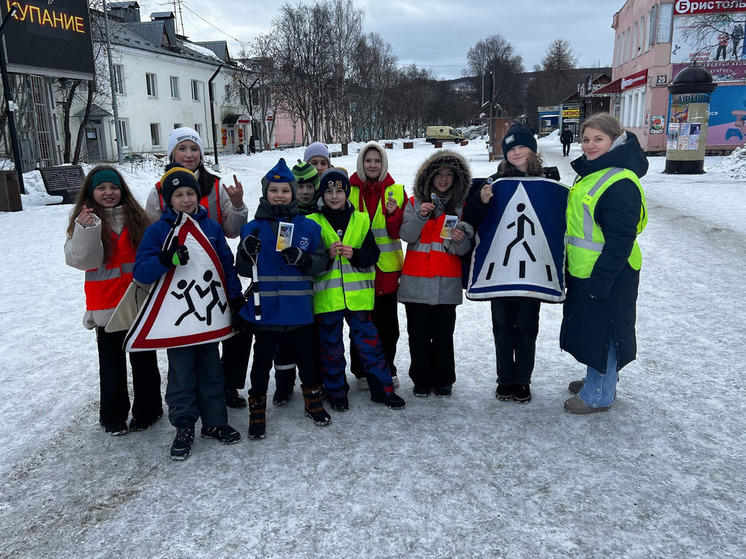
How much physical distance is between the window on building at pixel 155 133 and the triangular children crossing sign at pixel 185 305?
117ft

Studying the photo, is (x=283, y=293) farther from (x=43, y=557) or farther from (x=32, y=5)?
(x=32, y=5)

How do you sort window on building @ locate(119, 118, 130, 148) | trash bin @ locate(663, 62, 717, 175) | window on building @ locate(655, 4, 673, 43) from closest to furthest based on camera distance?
1. trash bin @ locate(663, 62, 717, 175)
2. window on building @ locate(655, 4, 673, 43)
3. window on building @ locate(119, 118, 130, 148)

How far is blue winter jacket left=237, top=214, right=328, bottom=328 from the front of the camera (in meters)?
3.30

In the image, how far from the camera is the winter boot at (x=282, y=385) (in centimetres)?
382

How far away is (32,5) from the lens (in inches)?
578

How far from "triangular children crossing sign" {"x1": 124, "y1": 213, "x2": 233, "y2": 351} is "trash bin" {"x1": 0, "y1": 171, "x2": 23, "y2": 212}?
1226 cm

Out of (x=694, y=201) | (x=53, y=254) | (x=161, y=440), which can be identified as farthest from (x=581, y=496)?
(x=694, y=201)

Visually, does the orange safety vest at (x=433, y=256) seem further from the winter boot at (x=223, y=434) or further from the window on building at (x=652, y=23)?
the window on building at (x=652, y=23)

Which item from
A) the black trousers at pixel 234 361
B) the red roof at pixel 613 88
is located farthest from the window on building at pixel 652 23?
the black trousers at pixel 234 361

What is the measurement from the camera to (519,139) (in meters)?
3.55

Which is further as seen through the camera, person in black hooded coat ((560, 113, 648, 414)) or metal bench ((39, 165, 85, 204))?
metal bench ((39, 165, 85, 204))

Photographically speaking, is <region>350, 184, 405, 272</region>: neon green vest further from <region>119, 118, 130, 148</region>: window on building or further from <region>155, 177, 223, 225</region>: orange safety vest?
<region>119, 118, 130, 148</region>: window on building

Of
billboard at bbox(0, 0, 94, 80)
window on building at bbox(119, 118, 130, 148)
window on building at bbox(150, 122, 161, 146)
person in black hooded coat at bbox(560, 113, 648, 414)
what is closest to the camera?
person in black hooded coat at bbox(560, 113, 648, 414)

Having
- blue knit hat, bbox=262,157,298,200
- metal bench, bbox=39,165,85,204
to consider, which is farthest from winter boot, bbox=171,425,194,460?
metal bench, bbox=39,165,85,204
